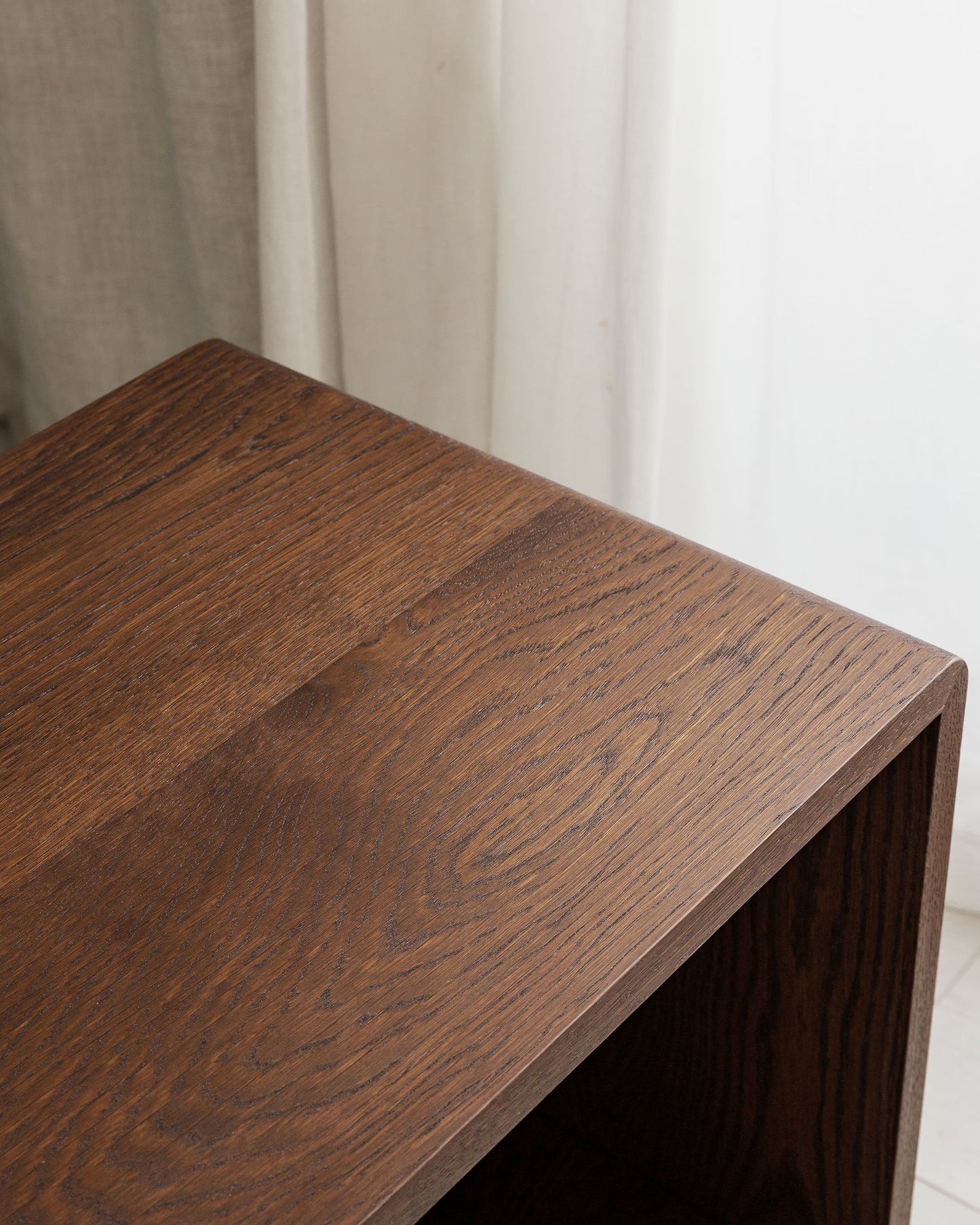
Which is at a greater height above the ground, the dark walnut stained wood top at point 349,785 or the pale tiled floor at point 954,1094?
the dark walnut stained wood top at point 349,785

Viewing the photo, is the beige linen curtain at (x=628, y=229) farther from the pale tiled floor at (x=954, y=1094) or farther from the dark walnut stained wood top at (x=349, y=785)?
the dark walnut stained wood top at (x=349, y=785)

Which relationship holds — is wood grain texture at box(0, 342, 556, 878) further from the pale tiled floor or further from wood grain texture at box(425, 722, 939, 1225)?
the pale tiled floor

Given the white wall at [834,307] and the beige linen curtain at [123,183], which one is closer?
the white wall at [834,307]

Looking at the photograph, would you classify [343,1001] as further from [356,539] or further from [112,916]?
[356,539]

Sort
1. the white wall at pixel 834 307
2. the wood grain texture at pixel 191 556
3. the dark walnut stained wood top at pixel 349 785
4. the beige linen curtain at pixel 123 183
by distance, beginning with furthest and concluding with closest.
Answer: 1. the beige linen curtain at pixel 123 183
2. the white wall at pixel 834 307
3. the wood grain texture at pixel 191 556
4. the dark walnut stained wood top at pixel 349 785

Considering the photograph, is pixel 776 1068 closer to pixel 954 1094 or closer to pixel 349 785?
pixel 349 785

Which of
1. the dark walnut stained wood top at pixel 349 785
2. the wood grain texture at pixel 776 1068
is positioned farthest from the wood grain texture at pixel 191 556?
the wood grain texture at pixel 776 1068

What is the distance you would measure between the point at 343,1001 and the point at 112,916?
0.09 m

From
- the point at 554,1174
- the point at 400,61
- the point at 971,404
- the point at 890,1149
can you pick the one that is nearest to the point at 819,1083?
the point at 890,1149

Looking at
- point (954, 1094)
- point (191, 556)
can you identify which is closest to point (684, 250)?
point (191, 556)

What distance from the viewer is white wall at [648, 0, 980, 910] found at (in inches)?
35.1

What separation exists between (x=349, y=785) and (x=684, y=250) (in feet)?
2.00

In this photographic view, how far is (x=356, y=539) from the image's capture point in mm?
634

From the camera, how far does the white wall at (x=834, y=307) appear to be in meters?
0.89
